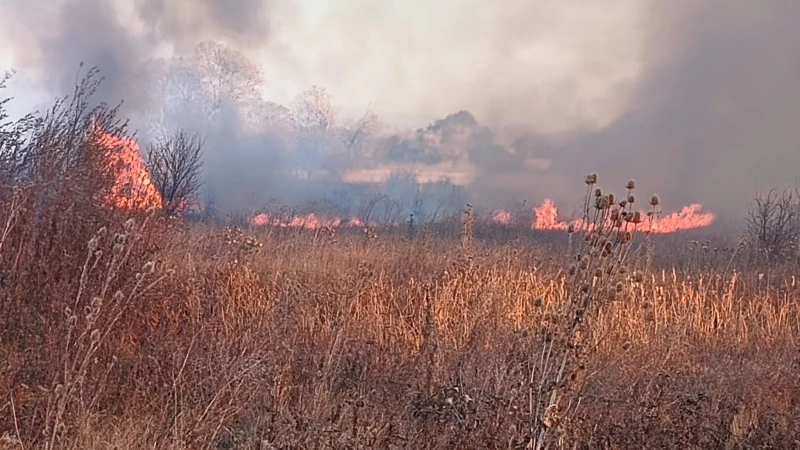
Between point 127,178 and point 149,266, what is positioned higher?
point 127,178

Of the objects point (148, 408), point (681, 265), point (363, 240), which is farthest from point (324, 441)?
point (681, 265)

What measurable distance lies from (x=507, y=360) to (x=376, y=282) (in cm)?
296

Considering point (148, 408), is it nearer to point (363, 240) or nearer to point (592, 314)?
point (592, 314)

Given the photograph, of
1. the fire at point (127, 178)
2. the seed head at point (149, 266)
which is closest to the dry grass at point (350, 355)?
the seed head at point (149, 266)

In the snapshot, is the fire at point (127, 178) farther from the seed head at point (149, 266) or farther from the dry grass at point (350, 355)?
the seed head at point (149, 266)

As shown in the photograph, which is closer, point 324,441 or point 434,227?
point 324,441

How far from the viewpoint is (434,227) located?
42.2 ft

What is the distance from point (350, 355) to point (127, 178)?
3702 millimetres

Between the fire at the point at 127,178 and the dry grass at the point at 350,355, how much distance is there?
326 mm

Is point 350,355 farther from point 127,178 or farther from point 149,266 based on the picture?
point 127,178

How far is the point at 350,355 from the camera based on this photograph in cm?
534

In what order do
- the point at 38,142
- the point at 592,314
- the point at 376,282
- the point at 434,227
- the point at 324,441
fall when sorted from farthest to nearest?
the point at 434,227 → the point at 376,282 → the point at 38,142 → the point at 324,441 → the point at 592,314

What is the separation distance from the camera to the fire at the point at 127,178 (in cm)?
663

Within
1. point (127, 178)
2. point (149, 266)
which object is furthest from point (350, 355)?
point (127, 178)
